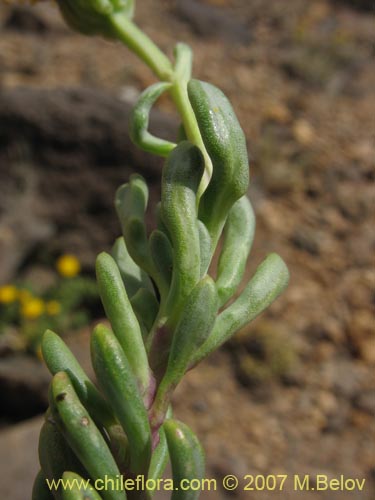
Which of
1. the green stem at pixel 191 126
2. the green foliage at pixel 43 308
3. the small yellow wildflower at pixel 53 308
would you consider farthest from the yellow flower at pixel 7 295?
the green stem at pixel 191 126

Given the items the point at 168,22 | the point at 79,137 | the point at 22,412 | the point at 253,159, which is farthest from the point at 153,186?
the point at 168,22

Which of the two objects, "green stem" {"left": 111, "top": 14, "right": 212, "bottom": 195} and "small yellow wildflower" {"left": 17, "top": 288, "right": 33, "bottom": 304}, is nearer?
"green stem" {"left": 111, "top": 14, "right": 212, "bottom": 195}

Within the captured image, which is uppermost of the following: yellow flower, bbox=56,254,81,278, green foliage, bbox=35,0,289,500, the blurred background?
green foliage, bbox=35,0,289,500

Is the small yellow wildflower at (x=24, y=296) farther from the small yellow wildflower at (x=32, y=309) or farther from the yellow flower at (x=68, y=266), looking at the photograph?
the yellow flower at (x=68, y=266)

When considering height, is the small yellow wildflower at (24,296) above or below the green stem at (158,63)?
below

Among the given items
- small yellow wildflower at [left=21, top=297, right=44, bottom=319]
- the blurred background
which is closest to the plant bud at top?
the blurred background

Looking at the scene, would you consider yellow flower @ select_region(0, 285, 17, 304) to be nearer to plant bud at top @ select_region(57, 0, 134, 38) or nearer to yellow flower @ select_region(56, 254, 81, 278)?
yellow flower @ select_region(56, 254, 81, 278)
